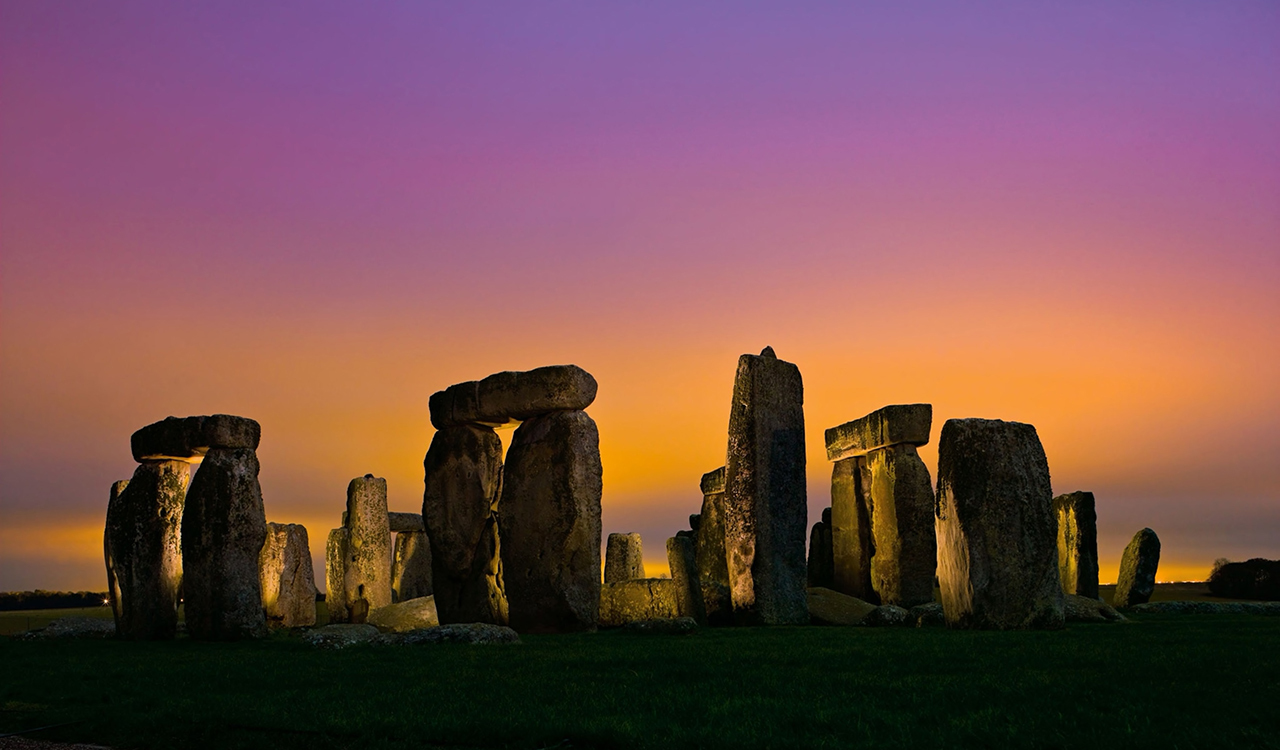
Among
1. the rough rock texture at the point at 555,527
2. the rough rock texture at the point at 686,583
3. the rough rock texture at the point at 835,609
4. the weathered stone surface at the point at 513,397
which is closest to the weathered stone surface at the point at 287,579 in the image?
the weathered stone surface at the point at 513,397

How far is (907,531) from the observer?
2002 centimetres

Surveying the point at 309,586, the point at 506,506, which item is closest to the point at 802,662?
the point at 506,506

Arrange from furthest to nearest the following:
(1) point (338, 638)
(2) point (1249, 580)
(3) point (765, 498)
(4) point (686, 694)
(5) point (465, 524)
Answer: (2) point (1249, 580) < (5) point (465, 524) < (3) point (765, 498) < (1) point (338, 638) < (4) point (686, 694)

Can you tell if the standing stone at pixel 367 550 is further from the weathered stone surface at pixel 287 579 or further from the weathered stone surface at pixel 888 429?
the weathered stone surface at pixel 888 429

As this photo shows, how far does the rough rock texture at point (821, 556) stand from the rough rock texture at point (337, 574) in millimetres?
10220

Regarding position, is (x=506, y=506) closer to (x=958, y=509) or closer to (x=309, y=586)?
(x=958, y=509)

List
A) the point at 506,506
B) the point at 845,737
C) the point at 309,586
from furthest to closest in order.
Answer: the point at 309,586, the point at 506,506, the point at 845,737

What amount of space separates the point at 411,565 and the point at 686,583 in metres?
12.3

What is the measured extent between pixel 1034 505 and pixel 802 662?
4.97m

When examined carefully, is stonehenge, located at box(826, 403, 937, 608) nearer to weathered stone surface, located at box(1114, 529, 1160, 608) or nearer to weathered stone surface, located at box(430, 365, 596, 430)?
weathered stone surface, located at box(1114, 529, 1160, 608)

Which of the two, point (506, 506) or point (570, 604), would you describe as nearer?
point (570, 604)

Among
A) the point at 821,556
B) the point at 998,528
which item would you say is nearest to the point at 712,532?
the point at 821,556

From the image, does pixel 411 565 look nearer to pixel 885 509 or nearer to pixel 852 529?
pixel 852 529

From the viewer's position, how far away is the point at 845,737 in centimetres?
524
